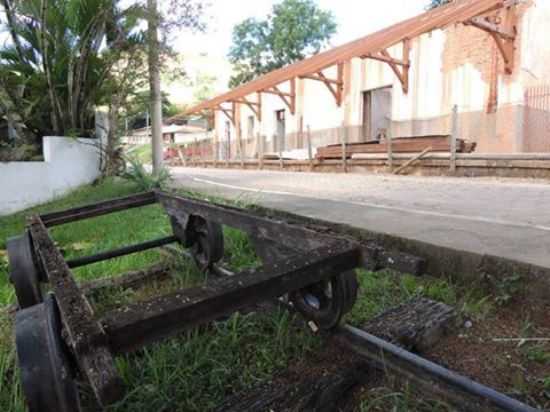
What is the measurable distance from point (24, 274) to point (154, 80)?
549 centimetres

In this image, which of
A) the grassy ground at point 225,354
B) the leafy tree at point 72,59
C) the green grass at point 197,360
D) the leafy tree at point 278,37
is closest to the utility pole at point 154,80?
the leafy tree at point 72,59

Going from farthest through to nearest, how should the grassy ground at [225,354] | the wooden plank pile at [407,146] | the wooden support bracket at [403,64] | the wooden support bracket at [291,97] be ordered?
the wooden support bracket at [291,97] < the wooden support bracket at [403,64] < the wooden plank pile at [407,146] < the grassy ground at [225,354]

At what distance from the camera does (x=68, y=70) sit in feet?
21.4

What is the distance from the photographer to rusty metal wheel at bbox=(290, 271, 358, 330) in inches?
60.4

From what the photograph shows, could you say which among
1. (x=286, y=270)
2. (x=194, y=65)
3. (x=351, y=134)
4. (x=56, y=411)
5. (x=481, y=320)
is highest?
(x=194, y=65)

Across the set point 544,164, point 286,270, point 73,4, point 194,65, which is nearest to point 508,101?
point 544,164

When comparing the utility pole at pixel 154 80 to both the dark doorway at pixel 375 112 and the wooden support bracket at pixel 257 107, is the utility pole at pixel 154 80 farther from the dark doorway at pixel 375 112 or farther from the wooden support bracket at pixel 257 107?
the wooden support bracket at pixel 257 107

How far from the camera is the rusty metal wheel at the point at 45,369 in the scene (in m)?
0.89

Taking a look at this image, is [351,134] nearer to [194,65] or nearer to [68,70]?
[194,65]

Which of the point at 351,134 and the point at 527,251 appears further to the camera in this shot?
the point at 351,134

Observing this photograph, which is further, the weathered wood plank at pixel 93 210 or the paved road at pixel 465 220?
the weathered wood plank at pixel 93 210

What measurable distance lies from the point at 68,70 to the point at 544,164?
8027mm

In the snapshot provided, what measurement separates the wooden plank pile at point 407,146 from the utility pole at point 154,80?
5.75 meters

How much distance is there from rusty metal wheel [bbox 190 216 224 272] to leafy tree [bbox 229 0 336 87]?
33.5 metres
